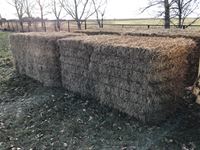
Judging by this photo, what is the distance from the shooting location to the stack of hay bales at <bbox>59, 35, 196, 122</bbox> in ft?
20.0

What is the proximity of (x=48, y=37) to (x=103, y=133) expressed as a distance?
4.46 meters

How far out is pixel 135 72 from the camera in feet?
21.1

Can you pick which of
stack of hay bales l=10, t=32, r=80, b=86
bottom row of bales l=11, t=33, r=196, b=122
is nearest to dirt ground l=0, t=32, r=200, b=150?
bottom row of bales l=11, t=33, r=196, b=122

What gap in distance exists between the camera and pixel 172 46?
20.3 ft

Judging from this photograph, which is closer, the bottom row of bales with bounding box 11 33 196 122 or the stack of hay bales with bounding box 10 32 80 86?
the bottom row of bales with bounding box 11 33 196 122

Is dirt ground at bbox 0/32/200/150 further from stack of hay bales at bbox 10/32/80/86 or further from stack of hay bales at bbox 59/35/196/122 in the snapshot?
stack of hay bales at bbox 10/32/80/86

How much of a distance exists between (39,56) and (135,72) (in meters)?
4.81

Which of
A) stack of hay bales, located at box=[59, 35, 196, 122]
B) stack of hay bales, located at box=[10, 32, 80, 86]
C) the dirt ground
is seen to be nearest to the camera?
the dirt ground

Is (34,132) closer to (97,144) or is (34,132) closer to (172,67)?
(97,144)

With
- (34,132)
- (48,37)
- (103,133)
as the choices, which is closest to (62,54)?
(48,37)

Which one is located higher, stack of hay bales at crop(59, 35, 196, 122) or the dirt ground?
stack of hay bales at crop(59, 35, 196, 122)

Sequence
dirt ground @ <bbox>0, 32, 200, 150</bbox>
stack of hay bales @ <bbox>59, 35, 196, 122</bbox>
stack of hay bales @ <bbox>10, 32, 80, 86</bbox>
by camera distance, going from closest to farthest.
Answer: dirt ground @ <bbox>0, 32, 200, 150</bbox> < stack of hay bales @ <bbox>59, 35, 196, 122</bbox> < stack of hay bales @ <bbox>10, 32, 80, 86</bbox>

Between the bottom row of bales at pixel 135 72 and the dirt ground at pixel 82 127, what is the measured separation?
0.84 ft

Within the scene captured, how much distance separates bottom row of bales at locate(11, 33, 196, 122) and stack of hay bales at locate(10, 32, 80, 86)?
117cm
